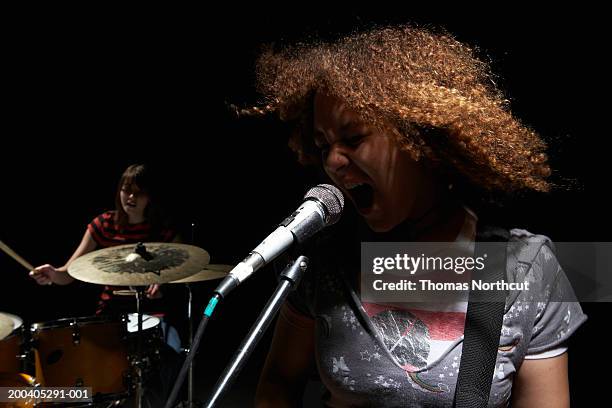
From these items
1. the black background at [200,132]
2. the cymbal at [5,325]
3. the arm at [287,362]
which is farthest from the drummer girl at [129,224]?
the arm at [287,362]

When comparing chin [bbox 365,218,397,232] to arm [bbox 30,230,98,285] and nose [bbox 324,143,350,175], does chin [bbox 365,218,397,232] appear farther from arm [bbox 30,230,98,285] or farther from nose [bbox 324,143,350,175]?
arm [bbox 30,230,98,285]

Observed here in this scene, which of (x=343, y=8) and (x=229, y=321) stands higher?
(x=343, y=8)

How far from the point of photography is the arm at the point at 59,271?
273 centimetres

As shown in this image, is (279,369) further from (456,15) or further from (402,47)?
(456,15)

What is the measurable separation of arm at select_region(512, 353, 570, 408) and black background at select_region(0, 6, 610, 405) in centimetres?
59

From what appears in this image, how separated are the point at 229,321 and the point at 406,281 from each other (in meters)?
1.75

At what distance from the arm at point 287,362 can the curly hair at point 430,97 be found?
50 cm

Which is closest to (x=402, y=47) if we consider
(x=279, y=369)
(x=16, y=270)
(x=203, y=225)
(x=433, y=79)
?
(x=433, y=79)

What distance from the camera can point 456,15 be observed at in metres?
1.56

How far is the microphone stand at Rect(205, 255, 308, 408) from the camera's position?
2.68ft

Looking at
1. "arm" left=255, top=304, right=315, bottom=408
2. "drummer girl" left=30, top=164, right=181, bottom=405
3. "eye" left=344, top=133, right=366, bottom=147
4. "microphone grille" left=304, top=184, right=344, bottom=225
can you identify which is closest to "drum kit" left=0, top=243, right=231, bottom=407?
"drummer girl" left=30, top=164, right=181, bottom=405

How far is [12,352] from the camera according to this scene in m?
2.47

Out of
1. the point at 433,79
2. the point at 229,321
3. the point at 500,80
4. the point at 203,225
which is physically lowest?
the point at 229,321

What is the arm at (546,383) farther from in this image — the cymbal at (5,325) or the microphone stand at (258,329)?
the cymbal at (5,325)
